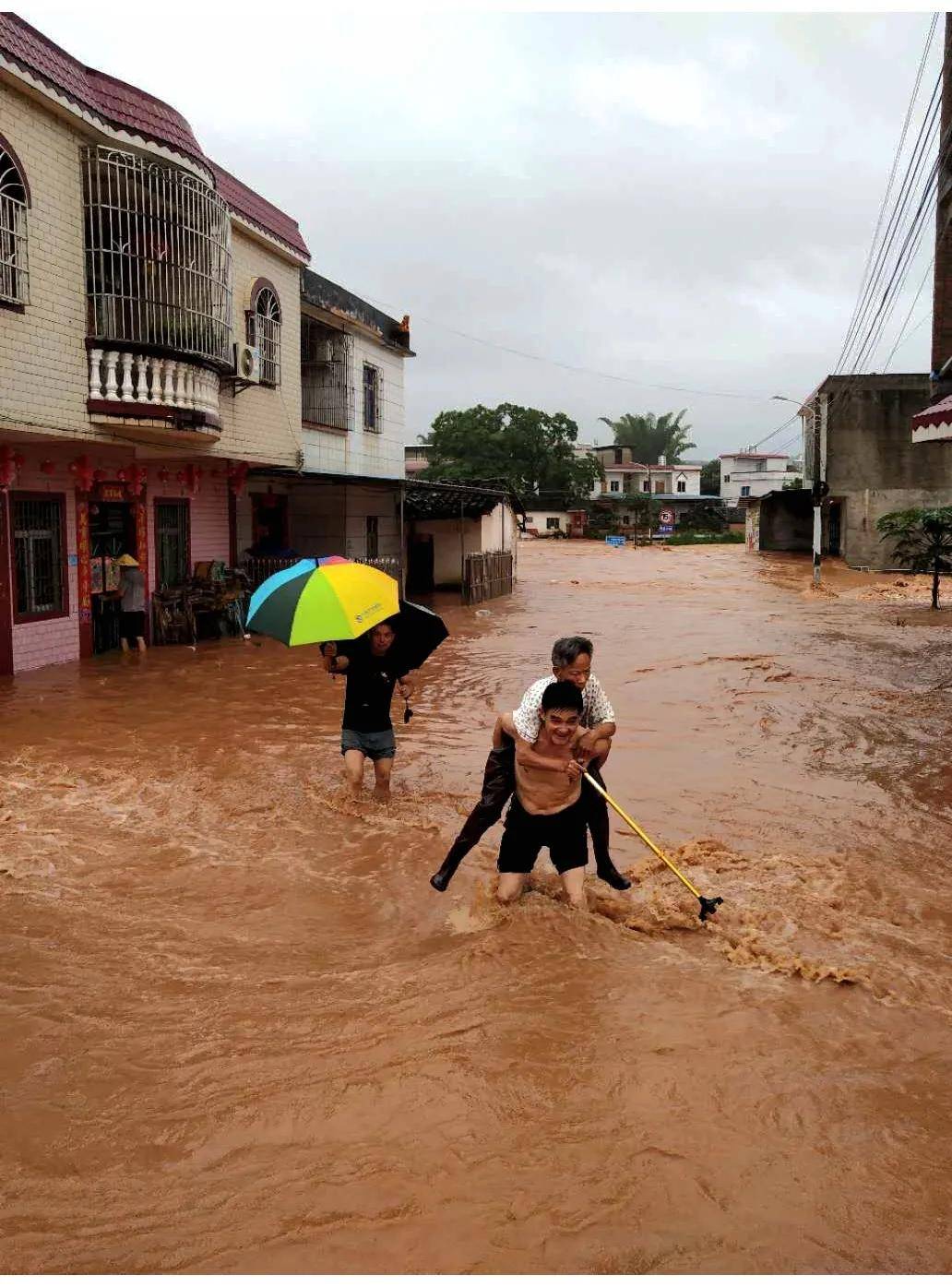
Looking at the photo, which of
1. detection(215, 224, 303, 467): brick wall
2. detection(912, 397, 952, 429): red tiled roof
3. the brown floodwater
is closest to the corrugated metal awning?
detection(912, 397, 952, 429): red tiled roof

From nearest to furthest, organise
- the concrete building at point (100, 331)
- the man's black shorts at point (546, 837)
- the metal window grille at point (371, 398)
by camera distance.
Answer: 1. the man's black shorts at point (546, 837)
2. the concrete building at point (100, 331)
3. the metal window grille at point (371, 398)

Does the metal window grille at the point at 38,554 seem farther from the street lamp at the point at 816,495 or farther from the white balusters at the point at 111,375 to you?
the street lamp at the point at 816,495

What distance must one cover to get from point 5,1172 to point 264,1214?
2.95 feet

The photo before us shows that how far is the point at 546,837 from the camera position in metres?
5.12

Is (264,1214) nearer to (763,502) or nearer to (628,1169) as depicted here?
(628,1169)

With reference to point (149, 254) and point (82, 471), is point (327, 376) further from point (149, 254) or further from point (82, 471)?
point (149, 254)

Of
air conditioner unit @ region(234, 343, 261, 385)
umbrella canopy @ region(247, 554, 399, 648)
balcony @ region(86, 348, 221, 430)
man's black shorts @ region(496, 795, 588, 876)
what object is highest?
air conditioner unit @ region(234, 343, 261, 385)

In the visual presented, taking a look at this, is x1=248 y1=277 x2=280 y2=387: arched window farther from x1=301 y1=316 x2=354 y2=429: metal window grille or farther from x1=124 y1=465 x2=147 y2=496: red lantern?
x1=301 y1=316 x2=354 y2=429: metal window grille

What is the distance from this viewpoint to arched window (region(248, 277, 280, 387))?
52.5 ft

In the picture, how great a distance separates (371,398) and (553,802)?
18.1 meters

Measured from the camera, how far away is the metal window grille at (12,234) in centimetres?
1054

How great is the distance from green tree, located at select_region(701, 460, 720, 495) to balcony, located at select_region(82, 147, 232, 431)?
240ft

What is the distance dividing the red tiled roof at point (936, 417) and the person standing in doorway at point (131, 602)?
→ 1030 cm

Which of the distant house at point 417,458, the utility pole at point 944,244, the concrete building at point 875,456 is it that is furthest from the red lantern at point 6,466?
the distant house at point 417,458
